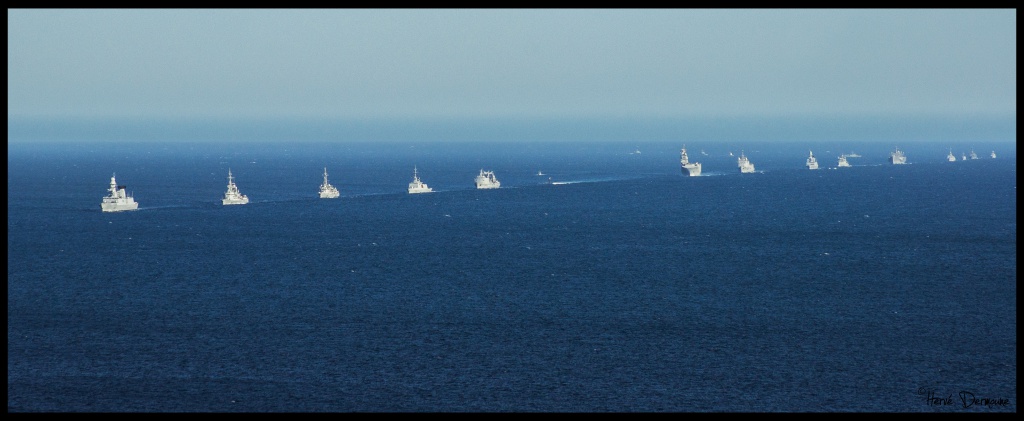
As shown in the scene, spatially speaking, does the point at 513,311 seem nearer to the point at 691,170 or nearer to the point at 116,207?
the point at 116,207

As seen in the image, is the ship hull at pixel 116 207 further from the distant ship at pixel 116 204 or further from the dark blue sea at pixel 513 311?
the dark blue sea at pixel 513 311

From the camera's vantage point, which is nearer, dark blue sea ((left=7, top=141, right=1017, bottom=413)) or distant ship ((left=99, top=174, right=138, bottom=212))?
dark blue sea ((left=7, top=141, right=1017, bottom=413))

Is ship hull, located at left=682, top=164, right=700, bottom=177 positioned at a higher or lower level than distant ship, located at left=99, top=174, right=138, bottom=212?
higher

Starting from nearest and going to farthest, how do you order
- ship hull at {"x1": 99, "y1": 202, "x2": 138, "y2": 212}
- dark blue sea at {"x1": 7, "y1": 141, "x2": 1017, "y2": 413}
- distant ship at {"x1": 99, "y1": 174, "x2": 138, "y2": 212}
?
dark blue sea at {"x1": 7, "y1": 141, "x2": 1017, "y2": 413}
ship hull at {"x1": 99, "y1": 202, "x2": 138, "y2": 212}
distant ship at {"x1": 99, "y1": 174, "x2": 138, "y2": 212}
